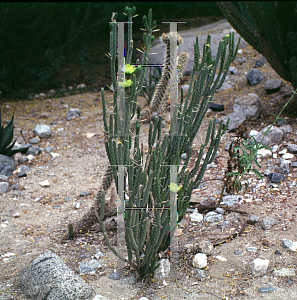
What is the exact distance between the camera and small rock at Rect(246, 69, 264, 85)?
220 inches

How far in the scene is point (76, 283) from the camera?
89.2 inches

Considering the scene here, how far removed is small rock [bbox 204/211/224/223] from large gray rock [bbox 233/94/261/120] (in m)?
1.98

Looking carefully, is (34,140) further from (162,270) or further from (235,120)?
(162,270)

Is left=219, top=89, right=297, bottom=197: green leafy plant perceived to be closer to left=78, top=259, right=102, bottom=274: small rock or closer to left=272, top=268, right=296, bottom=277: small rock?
left=272, top=268, right=296, bottom=277: small rock

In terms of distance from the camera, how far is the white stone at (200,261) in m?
2.43

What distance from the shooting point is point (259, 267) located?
2303 mm

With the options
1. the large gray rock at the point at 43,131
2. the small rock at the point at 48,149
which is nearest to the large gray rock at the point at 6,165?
the small rock at the point at 48,149

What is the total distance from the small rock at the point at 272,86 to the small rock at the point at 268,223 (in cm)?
291

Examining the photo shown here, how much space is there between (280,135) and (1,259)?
9.78 feet

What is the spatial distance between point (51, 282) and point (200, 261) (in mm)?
928

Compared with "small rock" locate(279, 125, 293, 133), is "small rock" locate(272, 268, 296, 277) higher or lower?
lower

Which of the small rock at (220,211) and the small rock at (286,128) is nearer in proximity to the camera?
the small rock at (220,211)

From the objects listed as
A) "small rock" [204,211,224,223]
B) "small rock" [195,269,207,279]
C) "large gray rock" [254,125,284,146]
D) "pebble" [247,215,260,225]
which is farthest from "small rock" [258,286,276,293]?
"large gray rock" [254,125,284,146]

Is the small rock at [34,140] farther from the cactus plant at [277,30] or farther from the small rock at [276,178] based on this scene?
the cactus plant at [277,30]
